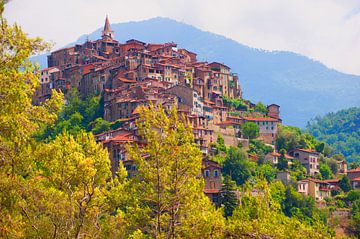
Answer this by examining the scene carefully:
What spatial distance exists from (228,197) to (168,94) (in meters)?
22.4

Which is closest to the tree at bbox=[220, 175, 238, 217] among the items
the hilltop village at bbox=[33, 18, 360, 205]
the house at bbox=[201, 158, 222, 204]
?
the hilltop village at bbox=[33, 18, 360, 205]

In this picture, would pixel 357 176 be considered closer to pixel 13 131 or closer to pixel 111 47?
pixel 111 47

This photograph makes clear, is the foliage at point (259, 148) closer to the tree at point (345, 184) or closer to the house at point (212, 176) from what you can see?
the tree at point (345, 184)

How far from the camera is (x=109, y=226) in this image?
3100 cm

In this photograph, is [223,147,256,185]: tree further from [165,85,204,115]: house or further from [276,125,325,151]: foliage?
[276,125,325,151]: foliage

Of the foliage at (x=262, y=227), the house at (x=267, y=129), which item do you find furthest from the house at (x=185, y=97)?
the foliage at (x=262, y=227)

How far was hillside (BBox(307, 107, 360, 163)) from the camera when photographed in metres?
163

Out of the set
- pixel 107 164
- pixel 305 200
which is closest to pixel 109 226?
pixel 107 164

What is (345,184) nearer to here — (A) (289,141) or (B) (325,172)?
(B) (325,172)

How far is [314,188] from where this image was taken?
85500 mm

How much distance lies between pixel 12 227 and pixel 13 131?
285cm

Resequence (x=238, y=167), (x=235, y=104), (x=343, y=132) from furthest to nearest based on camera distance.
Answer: (x=343, y=132)
(x=235, y=104)
(x=238, y=167)

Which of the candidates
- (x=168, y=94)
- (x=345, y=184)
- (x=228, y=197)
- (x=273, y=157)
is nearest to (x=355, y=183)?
(x=345, y=184)

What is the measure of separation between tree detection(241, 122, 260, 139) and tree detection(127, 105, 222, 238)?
6442 centimetres
